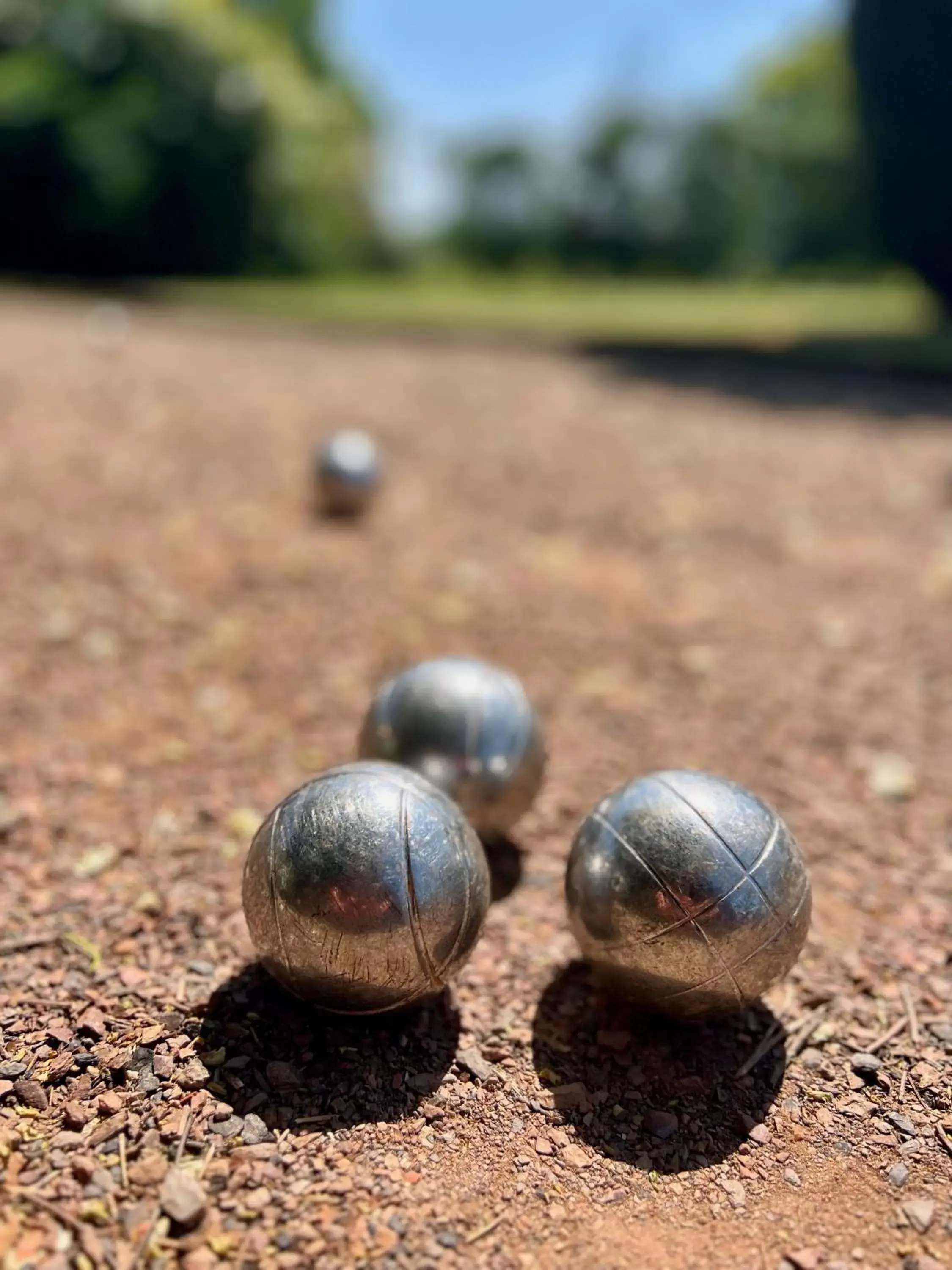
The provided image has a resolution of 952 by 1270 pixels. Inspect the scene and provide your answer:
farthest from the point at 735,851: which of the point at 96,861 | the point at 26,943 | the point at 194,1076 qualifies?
the point at 96,861

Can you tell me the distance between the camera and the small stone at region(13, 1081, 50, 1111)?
10.1 feet

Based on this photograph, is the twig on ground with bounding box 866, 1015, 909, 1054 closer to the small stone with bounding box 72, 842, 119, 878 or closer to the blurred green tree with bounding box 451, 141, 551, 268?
the small stone with bounding box 72, 842, 119, 878

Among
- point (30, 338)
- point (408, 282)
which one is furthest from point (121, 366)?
point (408, 282)

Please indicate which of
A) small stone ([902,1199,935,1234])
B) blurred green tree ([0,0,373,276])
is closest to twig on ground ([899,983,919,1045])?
small stone ([902,1199,935,1234])

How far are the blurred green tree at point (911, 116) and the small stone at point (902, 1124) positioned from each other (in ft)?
55.4

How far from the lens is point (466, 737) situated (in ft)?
13.9

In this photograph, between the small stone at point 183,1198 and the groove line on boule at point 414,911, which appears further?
the groove line on boule at point 414,911

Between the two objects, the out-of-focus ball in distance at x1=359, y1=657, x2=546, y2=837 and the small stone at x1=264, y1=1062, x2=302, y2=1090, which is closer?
the small stone at x1=264, y1=1062, x2=302, y2=1090

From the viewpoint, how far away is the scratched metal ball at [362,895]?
10.5 ft

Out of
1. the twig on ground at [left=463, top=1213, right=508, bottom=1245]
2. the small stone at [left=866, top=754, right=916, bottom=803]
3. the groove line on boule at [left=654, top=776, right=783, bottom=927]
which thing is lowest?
the small stone at [left=866, top=754, right=916, bottom=803]

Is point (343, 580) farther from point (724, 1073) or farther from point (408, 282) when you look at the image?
point (408, 282)

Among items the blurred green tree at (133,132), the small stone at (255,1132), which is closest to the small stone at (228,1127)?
the small stone at (255,1132)

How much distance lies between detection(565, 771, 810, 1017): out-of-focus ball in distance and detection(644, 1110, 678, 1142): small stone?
338 millimetres

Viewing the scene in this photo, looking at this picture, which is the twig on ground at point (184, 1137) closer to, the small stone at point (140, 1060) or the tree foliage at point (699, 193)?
the small stone at point (140, 1060)
